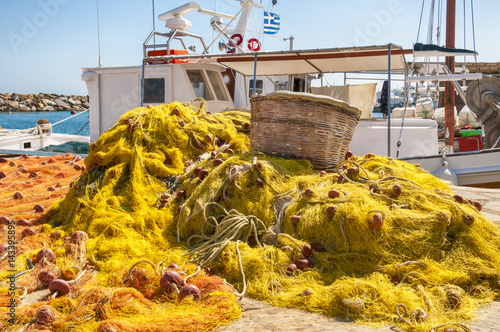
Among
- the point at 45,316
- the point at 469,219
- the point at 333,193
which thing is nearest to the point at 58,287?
the point at 45,316

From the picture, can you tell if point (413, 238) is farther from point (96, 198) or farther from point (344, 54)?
point (344, 54)

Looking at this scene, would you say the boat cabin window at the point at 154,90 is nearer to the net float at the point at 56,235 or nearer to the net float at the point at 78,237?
the net float at the point at 56,235

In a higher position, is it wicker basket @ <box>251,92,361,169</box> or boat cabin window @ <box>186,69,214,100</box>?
boat cabin window @ <box>186,69,214,100</box>

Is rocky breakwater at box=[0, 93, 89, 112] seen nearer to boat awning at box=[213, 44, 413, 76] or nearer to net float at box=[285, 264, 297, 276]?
boat awning at box=[213, 44, 413, 76]

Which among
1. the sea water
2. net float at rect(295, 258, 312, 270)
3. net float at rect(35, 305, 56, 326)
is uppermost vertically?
net float at rect(295, 258, 312, 270)

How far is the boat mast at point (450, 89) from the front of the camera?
11359 millimetres

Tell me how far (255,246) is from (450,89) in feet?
32.1

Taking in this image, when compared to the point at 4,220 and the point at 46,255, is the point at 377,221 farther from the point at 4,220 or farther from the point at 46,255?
the point at 4,220

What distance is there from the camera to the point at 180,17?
37.0 feet

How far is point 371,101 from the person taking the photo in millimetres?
10586

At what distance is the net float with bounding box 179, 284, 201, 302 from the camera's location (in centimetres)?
284

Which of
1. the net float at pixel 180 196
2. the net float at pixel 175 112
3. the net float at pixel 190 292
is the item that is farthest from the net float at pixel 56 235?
the net float at pixel 175 112

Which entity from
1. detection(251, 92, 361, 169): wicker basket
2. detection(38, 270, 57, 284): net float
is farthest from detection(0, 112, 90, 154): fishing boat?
detection(38, 270, 57, 284): net float

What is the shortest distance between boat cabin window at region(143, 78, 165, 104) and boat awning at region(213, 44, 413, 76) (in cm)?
199
